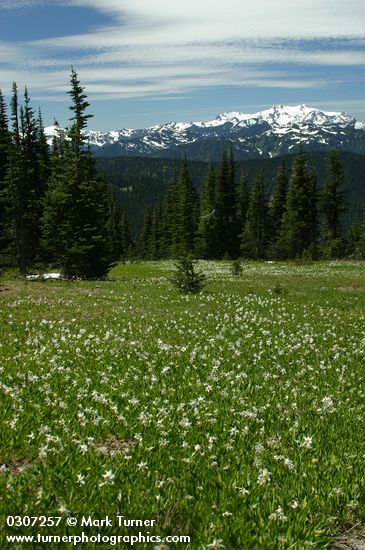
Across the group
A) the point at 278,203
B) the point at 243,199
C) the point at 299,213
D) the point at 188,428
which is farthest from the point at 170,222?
the point at 188,428

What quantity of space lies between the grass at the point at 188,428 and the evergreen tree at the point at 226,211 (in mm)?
67387

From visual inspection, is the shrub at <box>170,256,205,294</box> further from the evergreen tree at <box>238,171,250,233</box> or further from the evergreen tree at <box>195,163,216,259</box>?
the evergreen tree at <box>238,171,250,233</box>

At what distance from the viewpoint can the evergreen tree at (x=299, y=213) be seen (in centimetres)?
7438

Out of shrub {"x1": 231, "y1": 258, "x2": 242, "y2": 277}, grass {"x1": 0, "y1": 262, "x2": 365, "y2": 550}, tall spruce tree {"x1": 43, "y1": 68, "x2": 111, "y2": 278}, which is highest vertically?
tall spruce tree {"x1": 43, "y1": 68, "x2": 111, "y2": 278}

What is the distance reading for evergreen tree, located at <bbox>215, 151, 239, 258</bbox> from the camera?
83.1 meters

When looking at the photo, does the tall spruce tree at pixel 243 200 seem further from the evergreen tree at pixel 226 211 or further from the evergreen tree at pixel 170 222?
the evergreen tree at pixel 170 222

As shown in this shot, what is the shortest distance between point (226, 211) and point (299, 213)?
525 inches

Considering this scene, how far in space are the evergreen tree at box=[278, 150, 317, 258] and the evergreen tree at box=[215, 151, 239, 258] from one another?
1034 cm

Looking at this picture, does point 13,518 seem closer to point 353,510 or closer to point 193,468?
point 193,468

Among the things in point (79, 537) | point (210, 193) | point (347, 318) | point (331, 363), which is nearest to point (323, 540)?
point (79, 537)

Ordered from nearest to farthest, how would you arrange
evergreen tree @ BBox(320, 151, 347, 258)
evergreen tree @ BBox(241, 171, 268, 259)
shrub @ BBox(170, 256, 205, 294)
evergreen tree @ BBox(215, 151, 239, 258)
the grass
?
1. the grass
2. shrub @ BBox(170, 256, 205, 294)
3. evergreen tree @ BBox(320, 151, 347, 258)
4. evergreen tree @ BBox(241, 171, 268, 259)
5. evergreen tree @ BBox(215, 151, 239, 258)

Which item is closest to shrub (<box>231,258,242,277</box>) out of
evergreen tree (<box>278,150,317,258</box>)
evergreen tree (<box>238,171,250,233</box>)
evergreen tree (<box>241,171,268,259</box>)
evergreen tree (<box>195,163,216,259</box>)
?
evergreen tree (<box>278,150,317,258</box>)

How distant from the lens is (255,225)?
8006 centimetres

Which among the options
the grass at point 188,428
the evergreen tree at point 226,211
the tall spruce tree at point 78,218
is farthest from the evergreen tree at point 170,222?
the grass at point 188,428
